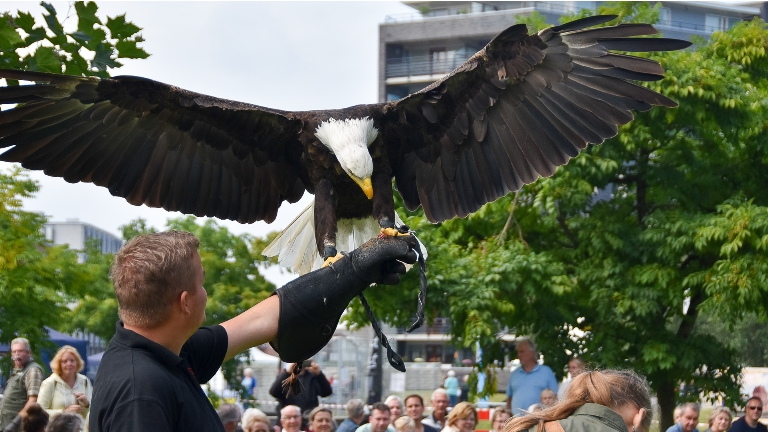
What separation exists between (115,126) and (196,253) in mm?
2408

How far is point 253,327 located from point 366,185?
1610 millimetres

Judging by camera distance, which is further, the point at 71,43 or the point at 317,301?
the point at 71,43

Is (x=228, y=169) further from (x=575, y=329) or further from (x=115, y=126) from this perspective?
(x=575, y=329)

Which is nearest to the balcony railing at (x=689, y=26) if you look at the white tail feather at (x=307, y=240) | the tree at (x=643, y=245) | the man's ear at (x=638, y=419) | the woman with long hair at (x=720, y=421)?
the tree at (x=643, y=245)

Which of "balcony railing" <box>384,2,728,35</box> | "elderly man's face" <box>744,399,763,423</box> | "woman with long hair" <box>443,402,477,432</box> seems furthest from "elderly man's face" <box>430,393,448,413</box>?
"balcony railing" <box>384,2,728,35</box>

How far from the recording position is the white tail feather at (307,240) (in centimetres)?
417

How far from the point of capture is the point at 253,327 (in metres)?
2.17

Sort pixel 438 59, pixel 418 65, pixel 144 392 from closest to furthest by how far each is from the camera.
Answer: pixel 144 392 → pixel 418 65 → pixel 438 59

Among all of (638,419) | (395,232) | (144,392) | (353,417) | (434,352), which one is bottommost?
(434,352)

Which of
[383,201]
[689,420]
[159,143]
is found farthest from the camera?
[689,420]

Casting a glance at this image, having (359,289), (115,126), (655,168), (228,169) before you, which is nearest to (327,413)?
(228,169)

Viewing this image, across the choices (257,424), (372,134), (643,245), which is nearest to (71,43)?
(372,134)

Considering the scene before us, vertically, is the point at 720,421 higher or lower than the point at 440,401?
lower

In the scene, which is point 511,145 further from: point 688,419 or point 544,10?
point 544,10
